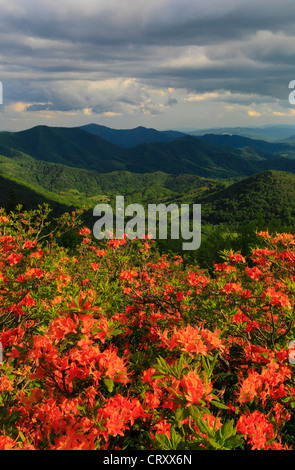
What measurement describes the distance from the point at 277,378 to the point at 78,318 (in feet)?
8.01

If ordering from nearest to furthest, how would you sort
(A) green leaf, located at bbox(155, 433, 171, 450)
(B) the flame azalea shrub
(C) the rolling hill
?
(A) green leaf, located at bbox(155, 433, 171, 450) → (B) the flame azalea shrub → (C) the rolling hill

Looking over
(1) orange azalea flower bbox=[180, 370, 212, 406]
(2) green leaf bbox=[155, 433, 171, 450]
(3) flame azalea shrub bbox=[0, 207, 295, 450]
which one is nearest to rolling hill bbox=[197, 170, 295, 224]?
(3) flame azalea shrub bbox=[0, 207, 295, 450]

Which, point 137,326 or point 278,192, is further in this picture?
point 278,192

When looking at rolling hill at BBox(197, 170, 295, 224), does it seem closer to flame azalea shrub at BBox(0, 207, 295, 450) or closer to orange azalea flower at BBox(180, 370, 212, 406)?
flame azalea shrub at BBox(0, 207, 295, 450)

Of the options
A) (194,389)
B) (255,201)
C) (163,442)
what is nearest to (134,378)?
(163,442)

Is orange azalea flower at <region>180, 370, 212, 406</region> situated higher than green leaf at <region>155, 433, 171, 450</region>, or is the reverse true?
orange azalea flower at <region>180, 370, 212, 406</region>

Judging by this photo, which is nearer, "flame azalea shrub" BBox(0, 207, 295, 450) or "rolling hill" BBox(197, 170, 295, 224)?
"flame azalea shrub" BBox(0, 207, 295, 450)

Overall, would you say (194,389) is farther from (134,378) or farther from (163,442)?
(134,378)

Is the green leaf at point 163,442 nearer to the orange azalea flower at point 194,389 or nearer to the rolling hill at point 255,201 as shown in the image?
the orange azalea flower at point 194,389

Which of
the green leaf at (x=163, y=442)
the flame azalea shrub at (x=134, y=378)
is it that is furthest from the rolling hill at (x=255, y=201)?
the green leaf at (x=163, y=442)

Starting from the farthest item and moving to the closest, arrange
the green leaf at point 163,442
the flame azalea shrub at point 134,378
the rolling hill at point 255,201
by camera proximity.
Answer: the rolling hill at point 255,201 → the flame azalea shrub at point 134,378 → the green leaf at point 163,442
